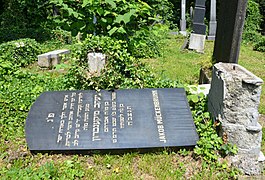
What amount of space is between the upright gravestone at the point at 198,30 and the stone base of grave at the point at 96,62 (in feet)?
16.6

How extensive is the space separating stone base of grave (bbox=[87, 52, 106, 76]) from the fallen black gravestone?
35 centimetres

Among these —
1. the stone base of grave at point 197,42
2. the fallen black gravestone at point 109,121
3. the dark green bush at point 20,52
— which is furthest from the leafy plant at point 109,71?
the stone base of grave at point 197,42

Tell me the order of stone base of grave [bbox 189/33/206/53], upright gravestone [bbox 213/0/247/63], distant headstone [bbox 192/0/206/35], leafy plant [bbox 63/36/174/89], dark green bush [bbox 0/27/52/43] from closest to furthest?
leafy plant [bbox 63/36/174/89] → upright gravestone [bbox 213/0/247/63] → stone base of grave [bbox 189/33/206/53] → distant headstone [bbox 192/0/206/35] → dark green bush [bbox 0/27/52/43]

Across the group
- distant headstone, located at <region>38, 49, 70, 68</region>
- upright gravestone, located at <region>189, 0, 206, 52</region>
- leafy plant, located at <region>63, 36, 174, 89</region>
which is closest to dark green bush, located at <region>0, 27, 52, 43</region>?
distant headstone, located at <region>38, 49, 70, 68</region>

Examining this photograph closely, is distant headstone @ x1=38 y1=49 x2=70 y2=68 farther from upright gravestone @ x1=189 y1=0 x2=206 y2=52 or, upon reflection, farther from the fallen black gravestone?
upright gravestone @ x1=189 y1=0 x2=206 y2=52

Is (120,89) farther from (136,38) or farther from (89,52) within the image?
(136,38)

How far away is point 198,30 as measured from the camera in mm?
8984

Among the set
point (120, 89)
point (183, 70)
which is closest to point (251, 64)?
point (183, 70)

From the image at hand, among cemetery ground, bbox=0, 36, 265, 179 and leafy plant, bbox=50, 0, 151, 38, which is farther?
leafy plant, bbox=50, 0, 151, 38

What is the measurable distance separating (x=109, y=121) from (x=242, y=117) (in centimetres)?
148

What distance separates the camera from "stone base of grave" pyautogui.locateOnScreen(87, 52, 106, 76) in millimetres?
4160

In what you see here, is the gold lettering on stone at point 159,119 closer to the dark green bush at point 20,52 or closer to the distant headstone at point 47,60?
the distant headstone at point 47,60

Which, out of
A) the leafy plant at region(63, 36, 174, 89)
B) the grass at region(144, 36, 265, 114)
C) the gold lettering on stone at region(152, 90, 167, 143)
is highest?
the leafy plant at region(63, 36, 174, 89)

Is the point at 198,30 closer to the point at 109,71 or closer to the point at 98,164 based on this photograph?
the point at 109,71
